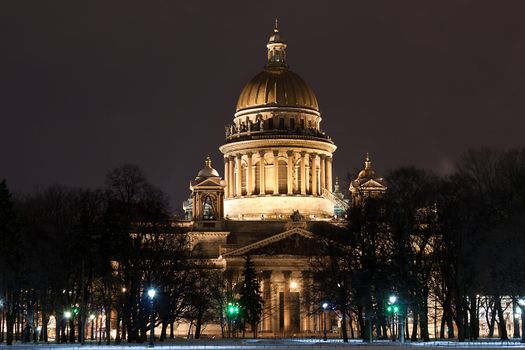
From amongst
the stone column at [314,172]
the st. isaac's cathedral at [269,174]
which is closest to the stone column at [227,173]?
the st. isaac's cathedral at [269,174]

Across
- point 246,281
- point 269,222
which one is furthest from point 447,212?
point 269,222

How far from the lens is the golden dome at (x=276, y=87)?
18888 centimetres

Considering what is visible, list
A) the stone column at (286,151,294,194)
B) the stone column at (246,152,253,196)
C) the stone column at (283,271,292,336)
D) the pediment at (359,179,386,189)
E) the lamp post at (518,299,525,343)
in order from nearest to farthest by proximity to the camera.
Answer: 1. the lamp post at (518,299,525,343)
2. the pediment at (359,179,386,189)
3. the stone column at (283,271,292,336)
4. the stone column at (286,151,294,194)
5. the stone column at (246,152,253,196)

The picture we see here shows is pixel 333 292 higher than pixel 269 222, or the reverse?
pixel 269 222

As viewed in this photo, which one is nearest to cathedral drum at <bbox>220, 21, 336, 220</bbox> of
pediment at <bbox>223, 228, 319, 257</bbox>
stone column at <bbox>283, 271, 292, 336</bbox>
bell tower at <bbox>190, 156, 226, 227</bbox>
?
bell tower at <bbox>190, 156, 226, 227</bbox>

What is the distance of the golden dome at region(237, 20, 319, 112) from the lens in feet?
620

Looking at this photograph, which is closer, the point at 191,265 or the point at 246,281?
the point at 191,265

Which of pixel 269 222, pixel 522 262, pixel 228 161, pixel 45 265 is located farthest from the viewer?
pixel 228 161

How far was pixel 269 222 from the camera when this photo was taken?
575 feet

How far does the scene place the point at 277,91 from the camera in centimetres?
18888

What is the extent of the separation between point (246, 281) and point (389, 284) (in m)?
38.1

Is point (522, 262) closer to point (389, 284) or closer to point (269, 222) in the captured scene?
point (389, 284)

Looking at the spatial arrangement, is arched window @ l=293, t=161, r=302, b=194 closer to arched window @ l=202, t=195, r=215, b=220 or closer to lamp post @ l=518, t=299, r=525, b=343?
arched window @ l=202, t=195, r=215, b=220

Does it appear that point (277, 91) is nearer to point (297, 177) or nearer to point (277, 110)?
point (277, 110)
